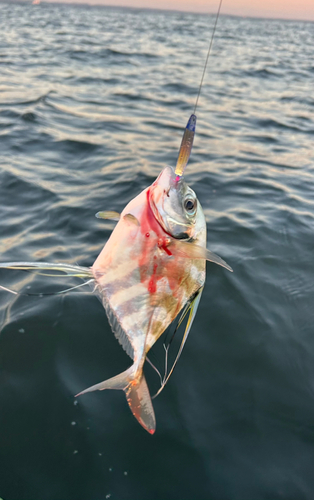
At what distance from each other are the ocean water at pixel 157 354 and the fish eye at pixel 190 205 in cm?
163

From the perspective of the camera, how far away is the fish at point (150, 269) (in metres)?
1.76

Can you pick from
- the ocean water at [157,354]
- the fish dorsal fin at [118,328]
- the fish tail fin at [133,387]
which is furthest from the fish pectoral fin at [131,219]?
the ocean water at [157,354]

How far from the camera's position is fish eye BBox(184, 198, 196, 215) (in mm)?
1758

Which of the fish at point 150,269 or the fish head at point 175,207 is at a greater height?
the fish head at point 175,207

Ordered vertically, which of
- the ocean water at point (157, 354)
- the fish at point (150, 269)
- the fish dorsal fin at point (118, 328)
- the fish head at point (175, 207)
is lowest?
the ocean water at point (157, 354)

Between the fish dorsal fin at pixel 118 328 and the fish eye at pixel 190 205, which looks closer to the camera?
the fish eye at pixel 190 205

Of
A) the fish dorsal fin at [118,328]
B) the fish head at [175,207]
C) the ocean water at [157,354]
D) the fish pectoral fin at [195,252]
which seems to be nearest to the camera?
the fish pectoral fin at [195,252]

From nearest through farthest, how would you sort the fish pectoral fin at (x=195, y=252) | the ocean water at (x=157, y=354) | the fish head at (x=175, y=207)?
1. the fish pectoral fin at (x=195, y=252)
2. the fish head at (x=175, y=207)
3. the ocean water at (x=157, y=354)

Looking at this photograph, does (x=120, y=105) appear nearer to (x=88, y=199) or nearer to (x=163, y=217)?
(x=88, y=199)

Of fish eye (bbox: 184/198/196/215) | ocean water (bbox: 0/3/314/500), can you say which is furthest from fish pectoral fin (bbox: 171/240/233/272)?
ocean water (bbox: 0/3/314/500)

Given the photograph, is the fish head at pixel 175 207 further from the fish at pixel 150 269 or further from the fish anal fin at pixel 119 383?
the fish anal fin at pixel 119 383

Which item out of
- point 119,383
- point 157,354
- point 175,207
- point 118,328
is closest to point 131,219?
point 175,207

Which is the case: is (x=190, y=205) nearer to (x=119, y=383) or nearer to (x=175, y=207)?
(x=175, y=207)

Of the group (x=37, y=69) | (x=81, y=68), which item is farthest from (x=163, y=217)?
(x=81, y=68)
